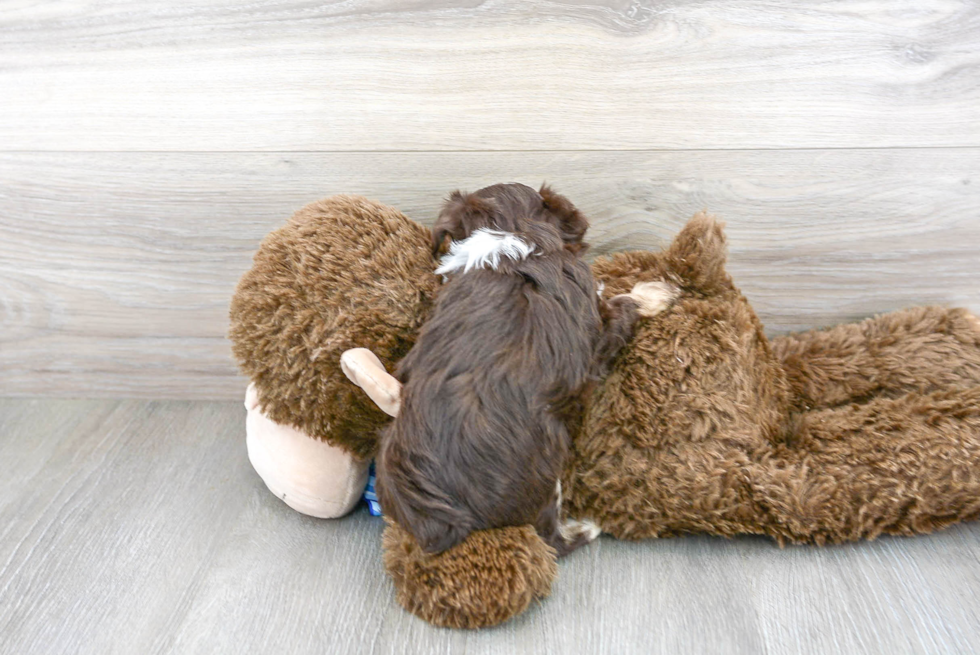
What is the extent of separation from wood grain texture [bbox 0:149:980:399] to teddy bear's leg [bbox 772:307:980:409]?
0.28ft

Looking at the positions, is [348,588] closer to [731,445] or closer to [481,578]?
[481,578]

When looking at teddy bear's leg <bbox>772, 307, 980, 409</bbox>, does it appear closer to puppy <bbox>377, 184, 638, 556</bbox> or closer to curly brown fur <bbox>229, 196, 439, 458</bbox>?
puppy <bbox>377, 184, 638, 556</bbox>

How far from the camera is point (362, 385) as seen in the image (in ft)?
2.48

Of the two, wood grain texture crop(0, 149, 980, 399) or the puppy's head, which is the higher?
the puppy's head

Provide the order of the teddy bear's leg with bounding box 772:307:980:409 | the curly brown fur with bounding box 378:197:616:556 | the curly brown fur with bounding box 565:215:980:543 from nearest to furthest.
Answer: the curly brown fur with bounding box 378:197:616:556 < the curly brown fur with bounding box 565:215:980:543 < the teddy bear's leg with bounding box 772:307:980:409

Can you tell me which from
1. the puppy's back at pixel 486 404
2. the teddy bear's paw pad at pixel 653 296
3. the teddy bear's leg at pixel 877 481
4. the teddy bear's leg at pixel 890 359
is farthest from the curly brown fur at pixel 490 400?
the teddy bear's leg at pixel 890 359

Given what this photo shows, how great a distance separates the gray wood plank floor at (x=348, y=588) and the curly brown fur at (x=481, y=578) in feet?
0.08

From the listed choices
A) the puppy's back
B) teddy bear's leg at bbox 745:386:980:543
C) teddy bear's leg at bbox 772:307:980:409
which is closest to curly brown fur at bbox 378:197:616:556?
the puppy's back

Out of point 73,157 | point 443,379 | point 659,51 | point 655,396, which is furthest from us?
point 73,157

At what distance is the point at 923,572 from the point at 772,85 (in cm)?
60

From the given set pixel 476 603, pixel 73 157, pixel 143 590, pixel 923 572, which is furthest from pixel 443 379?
pixel 73 157

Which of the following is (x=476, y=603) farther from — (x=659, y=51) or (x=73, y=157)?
(x=73, y=157)

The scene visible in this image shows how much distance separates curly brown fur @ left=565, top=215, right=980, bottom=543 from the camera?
809mm

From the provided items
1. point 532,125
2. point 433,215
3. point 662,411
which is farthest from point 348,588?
point 532,125
